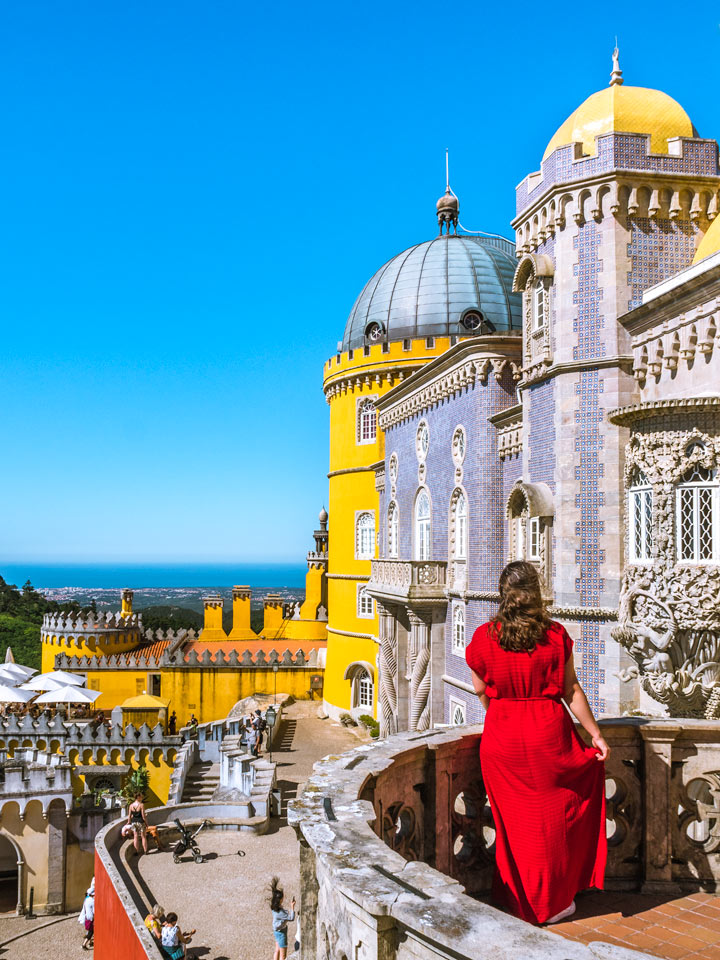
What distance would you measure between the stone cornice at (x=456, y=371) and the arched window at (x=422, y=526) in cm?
268

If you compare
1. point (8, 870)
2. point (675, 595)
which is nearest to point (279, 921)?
point (675, 595)

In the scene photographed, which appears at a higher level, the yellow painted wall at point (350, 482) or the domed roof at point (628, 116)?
the domed roof at point (628, 116)

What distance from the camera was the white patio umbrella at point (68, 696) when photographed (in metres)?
33.9

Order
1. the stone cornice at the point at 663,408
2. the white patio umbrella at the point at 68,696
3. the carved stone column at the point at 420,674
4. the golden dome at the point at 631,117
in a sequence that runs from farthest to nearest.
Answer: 1. the white patio umbrella at the point at 68,696
2. the carved stone column at the point at 420,674
3. the golden dome at the point at 631,117
4. the stone cornice at the point at 663,408

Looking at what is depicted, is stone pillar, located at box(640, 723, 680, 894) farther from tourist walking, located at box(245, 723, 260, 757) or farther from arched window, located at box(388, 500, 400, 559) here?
tourist walking, located at box(245, 723, 260, 757)

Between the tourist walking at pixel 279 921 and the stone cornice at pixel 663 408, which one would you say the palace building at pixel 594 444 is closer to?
the stone cornice at pixel 663 408

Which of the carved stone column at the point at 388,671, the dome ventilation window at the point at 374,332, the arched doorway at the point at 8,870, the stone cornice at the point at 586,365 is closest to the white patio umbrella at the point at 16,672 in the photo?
the arched doorway at the point at 8,870

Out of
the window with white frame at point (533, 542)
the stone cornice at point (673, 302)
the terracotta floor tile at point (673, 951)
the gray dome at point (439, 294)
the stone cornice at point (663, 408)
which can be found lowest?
the terracotta floor tile at point (673, 951)

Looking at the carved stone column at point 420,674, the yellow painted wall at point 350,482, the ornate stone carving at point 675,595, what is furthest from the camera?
the yellow painted wall at point 350,482

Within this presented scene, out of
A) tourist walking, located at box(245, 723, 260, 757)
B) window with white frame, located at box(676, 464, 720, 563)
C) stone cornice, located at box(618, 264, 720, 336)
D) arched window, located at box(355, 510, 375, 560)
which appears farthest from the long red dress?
arched window, located at box(355, 510, 375, 560)

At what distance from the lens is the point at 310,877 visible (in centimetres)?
446

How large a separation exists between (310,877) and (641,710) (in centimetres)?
979

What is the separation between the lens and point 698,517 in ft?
37.2

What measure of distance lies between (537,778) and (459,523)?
17.3 m
